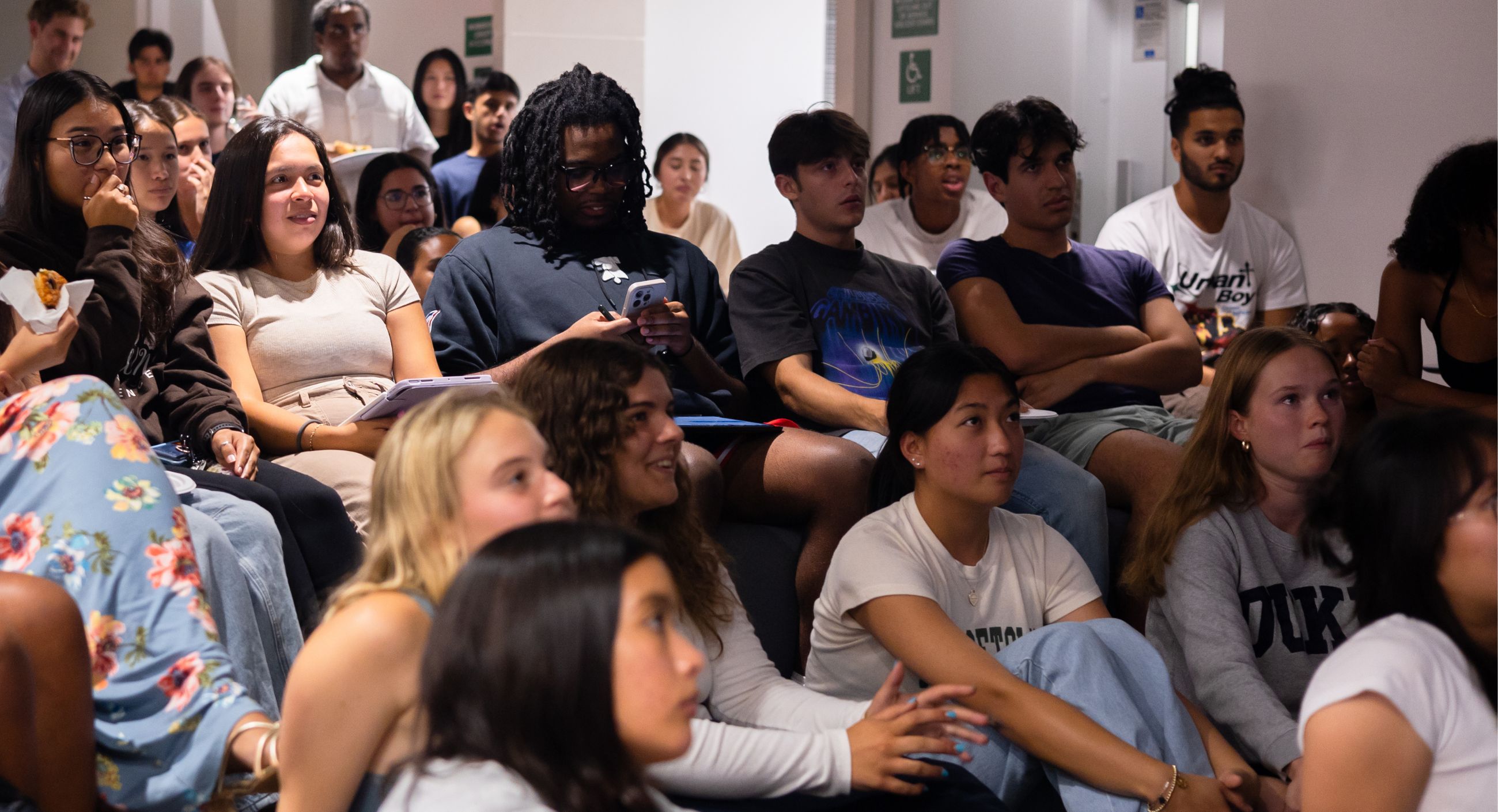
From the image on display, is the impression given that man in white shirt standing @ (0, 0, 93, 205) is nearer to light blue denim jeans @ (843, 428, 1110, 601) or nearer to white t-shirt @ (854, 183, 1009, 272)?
white t-shirt @ (854, 183, 1009, 272)

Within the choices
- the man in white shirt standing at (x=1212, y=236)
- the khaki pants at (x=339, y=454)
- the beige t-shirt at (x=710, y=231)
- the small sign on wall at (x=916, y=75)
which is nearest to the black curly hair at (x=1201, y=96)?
the man in white shirt standing at (x=1212, y=236)

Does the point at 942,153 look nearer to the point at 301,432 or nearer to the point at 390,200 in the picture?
the point at 390,200

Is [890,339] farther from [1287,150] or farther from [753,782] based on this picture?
[1287,150]

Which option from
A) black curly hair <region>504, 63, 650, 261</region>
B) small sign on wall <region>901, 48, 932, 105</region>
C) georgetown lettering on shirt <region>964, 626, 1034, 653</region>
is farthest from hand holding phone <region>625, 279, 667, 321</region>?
small sign on wall <region>901, 48, 932, 105</region>

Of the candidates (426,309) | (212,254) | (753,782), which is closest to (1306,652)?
(753,782)

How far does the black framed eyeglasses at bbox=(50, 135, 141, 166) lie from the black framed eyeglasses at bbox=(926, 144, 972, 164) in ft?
9.06

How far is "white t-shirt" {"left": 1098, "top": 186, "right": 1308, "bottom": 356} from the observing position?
13.0 feet

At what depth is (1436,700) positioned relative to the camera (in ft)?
4.60

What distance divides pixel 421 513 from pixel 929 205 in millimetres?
3470

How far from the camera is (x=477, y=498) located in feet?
4.84

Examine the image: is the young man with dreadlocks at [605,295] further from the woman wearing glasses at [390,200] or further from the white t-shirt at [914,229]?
the white t-shirt at [914,229]

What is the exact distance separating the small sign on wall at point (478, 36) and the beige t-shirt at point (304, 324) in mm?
4865

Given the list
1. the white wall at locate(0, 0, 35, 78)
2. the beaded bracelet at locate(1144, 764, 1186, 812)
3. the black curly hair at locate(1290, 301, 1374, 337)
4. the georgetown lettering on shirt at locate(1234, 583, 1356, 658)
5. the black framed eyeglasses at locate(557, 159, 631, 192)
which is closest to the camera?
the beaded bracelet at locate(1144, 764, 1186, 812)

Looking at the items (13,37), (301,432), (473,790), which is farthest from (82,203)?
(13,37)
